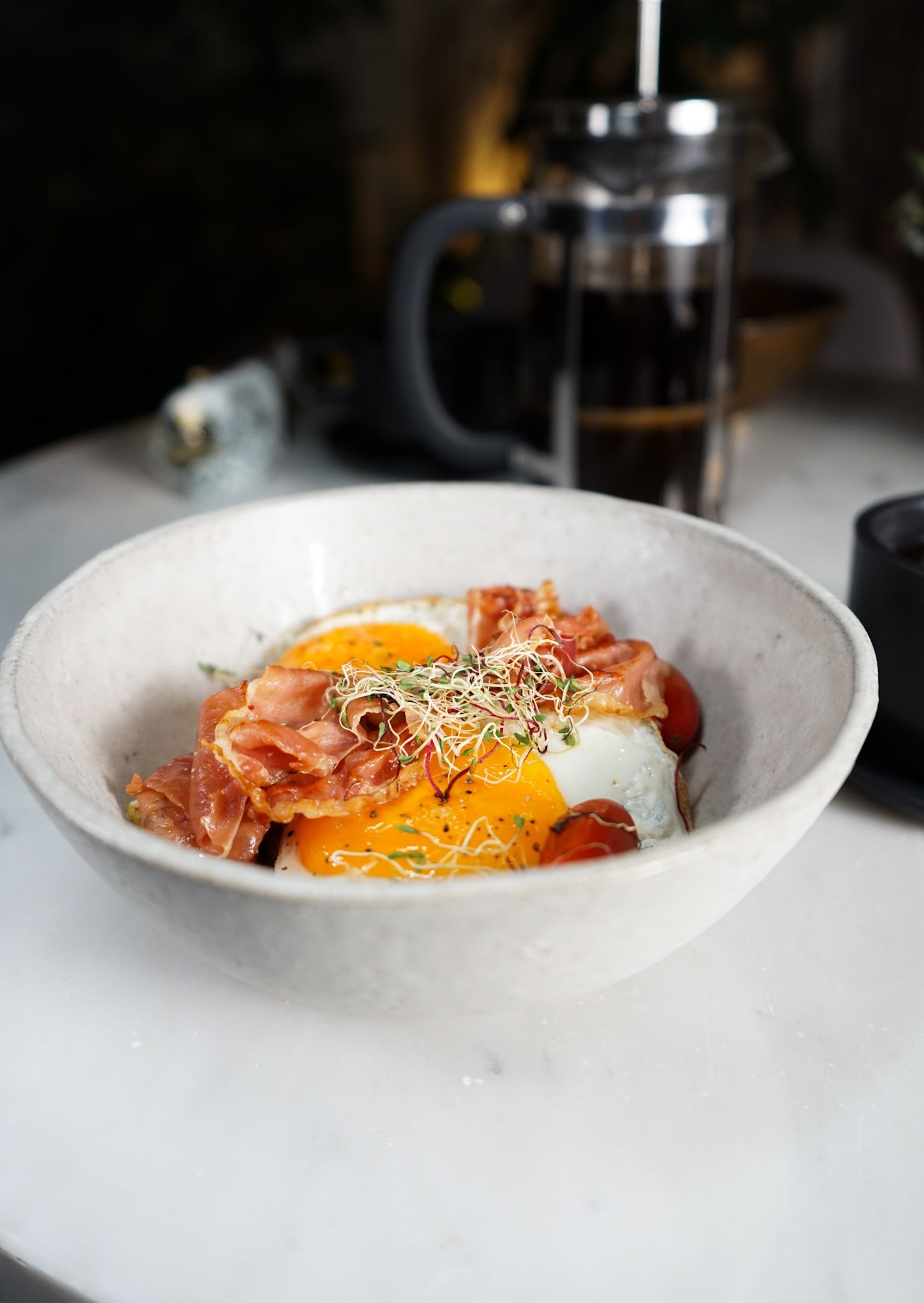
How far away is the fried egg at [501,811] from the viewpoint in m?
0.80

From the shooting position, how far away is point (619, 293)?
1.51 metres

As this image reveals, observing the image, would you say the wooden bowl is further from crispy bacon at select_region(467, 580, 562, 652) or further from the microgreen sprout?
the microgreen sprout

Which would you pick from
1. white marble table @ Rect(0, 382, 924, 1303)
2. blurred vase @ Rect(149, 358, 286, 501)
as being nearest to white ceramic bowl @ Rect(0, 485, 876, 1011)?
white marble table @ Rect(0, 382, 924, 1303)

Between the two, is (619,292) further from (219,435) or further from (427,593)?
(219,435)

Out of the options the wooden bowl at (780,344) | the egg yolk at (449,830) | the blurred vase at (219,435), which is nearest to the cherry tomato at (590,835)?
the egg yolk at (449,830)

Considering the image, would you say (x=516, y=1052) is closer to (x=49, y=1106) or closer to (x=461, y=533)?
(x=49, y=1106)

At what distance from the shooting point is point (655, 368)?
1.55 metres

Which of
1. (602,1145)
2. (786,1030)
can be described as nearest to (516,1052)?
(602,1145)

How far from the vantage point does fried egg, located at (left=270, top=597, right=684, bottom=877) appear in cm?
80

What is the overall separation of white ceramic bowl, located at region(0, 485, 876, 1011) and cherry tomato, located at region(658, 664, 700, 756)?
1 cm

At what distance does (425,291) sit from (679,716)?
89cm

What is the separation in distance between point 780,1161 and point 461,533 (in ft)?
2.35

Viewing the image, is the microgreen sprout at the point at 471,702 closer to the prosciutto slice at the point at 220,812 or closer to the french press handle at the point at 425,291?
the prosciutto slice at the point at 220,812

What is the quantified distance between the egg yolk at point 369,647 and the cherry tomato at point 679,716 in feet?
0.74
